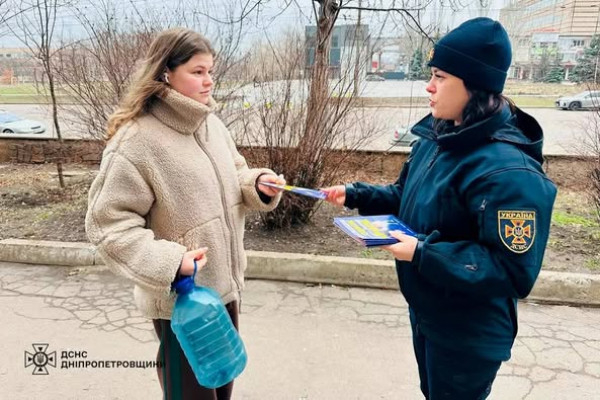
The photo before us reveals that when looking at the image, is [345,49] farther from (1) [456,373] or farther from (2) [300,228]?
(1) [456,373]

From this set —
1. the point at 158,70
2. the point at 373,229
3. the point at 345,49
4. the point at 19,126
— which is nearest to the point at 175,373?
the point at 373,229

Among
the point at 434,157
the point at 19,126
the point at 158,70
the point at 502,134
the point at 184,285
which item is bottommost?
the point at 19,126

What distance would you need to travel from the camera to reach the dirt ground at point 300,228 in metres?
4.71

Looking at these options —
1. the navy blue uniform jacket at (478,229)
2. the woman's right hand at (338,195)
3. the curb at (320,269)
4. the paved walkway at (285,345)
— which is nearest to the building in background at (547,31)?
the curb at (320,269)

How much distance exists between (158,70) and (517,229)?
134cm

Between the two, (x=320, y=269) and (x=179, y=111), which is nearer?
(x=179, y=111)

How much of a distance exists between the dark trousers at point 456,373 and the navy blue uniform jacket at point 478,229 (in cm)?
4

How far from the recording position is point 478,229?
4.97ft

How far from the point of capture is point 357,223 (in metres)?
1.78

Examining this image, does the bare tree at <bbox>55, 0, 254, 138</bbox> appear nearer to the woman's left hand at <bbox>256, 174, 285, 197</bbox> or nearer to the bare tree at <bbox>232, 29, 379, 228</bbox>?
the bare tree at <bbox>232, 29, 379, 228</bbox>

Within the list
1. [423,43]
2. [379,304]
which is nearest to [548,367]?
[379,304]

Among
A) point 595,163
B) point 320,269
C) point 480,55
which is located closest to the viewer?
point 480,55

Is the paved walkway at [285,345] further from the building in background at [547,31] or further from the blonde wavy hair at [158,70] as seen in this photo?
the building in background at [547,31]
